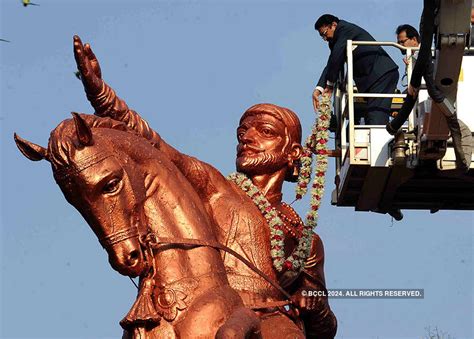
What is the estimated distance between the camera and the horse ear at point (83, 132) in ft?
45.4

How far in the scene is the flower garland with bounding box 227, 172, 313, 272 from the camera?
615 inches

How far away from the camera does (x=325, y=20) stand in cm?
1878

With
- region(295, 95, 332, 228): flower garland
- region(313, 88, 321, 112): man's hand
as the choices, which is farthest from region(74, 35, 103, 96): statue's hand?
region(313, 88, 321, 112): man's hand

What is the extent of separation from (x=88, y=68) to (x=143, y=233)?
154 cm

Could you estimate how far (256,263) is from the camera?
1547 cm

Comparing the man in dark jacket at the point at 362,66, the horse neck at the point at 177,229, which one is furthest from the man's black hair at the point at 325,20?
the horse neck at the point at 177,229

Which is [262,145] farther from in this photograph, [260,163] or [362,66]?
[362,66]

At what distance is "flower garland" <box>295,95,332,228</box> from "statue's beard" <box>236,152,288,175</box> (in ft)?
0.92

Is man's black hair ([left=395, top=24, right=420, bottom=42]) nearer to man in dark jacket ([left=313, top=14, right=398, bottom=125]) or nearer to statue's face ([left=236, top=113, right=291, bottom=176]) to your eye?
man in dark jacket ([left=313, top=14, right=398, bottom=125])

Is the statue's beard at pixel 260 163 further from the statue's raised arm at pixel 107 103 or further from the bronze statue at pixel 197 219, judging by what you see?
the statue's raised arm at pixel 107 103

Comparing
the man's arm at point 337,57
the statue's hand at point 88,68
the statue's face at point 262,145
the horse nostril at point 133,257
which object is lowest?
the horse nostril at point 133,257

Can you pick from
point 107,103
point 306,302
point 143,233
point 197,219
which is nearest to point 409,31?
point 306,302

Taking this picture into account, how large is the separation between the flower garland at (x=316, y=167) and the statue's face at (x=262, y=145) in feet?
0.74

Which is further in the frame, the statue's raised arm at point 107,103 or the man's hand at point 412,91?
the man's hand at point 412,91
